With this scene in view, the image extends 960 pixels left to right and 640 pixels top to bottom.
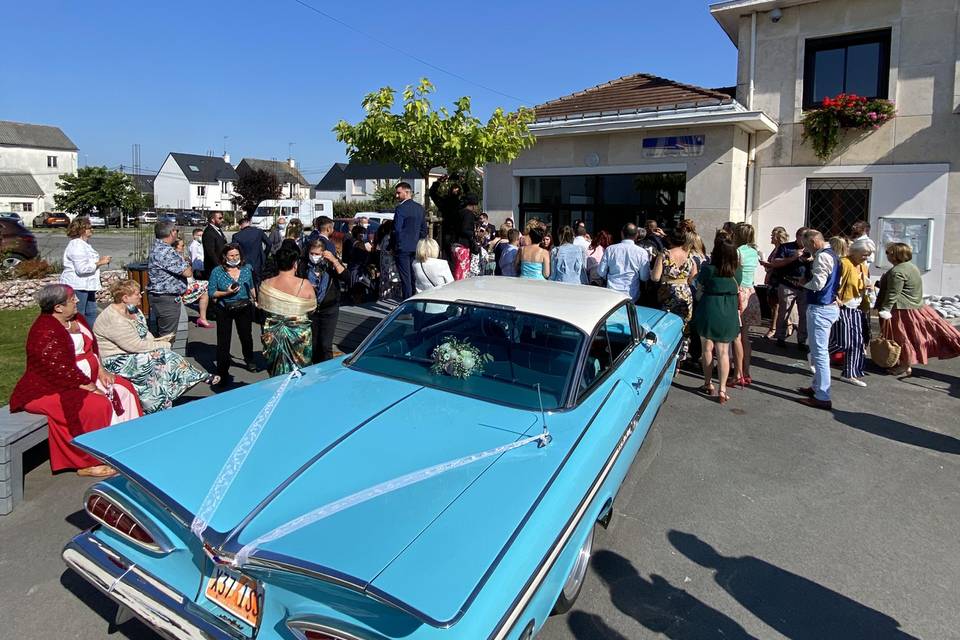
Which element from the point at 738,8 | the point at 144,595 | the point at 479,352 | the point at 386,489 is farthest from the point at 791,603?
the point at 738,8

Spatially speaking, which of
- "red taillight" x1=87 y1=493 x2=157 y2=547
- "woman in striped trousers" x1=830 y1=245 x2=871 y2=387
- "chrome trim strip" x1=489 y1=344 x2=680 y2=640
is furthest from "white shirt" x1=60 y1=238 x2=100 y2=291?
"woman in striped trousers" x1=830 y1=245 x2=871 y2=387

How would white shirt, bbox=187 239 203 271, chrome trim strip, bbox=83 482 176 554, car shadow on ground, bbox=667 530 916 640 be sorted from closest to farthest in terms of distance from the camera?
1. chrome trim strip, bbox=83 482 176 554
2. car shadow on ground, bbox=667 530 916 640
3. white shirt, bbox=187 239 203 271

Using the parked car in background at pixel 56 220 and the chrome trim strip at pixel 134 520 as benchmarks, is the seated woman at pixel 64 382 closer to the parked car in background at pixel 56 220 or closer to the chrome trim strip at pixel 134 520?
the chrome trim strip at pixel 134 520

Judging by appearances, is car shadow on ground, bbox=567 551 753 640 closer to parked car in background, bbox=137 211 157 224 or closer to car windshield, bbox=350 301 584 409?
car windshield, bbox=350 301 584 409

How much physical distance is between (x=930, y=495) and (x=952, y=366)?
448cm

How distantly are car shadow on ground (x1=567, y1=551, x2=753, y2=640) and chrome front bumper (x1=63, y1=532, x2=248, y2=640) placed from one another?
1.68 meters

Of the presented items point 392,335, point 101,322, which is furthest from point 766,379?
point 101,322

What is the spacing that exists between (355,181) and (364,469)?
6364cm

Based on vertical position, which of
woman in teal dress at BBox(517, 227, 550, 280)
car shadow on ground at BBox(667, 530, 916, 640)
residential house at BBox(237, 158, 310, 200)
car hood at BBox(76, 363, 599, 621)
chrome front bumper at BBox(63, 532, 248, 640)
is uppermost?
residential house at BBox(237, 158, 310, 200)

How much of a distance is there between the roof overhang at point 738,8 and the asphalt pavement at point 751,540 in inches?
326

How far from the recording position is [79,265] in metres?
8.02

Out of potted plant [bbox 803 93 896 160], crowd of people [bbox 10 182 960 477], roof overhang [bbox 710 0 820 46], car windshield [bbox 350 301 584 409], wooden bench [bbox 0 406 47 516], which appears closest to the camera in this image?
car windshield [bbox 350 301 584 409]

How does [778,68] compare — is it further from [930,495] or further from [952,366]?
[930,495]

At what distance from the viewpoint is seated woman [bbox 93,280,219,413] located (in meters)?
5.25
